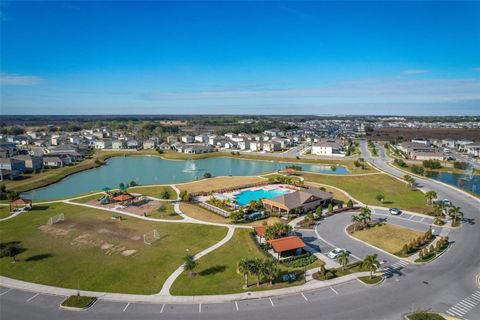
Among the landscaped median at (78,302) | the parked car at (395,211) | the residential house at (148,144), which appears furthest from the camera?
the residential house at (148,144)

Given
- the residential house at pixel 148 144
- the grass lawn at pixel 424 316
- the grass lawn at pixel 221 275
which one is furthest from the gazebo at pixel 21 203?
the residential house at pixel 148 144

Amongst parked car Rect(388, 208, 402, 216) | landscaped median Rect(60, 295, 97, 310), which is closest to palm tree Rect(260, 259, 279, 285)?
landscaped median Rect(60, 295, 97, 310)

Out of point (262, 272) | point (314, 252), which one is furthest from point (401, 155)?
point (262, 272)

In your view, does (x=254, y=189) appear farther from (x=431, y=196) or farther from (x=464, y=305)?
(x=464, y=305)

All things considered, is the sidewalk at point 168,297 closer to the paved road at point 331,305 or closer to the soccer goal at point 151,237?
the paved road at point 331,305

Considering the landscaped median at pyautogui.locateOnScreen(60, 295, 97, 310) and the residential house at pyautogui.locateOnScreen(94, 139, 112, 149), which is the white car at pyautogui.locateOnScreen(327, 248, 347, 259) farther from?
the residential house at pyautogui.locateOnScreen(94, 139, 112, 149)

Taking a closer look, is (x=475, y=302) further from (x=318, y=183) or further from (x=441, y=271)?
(x=318, y=183)
